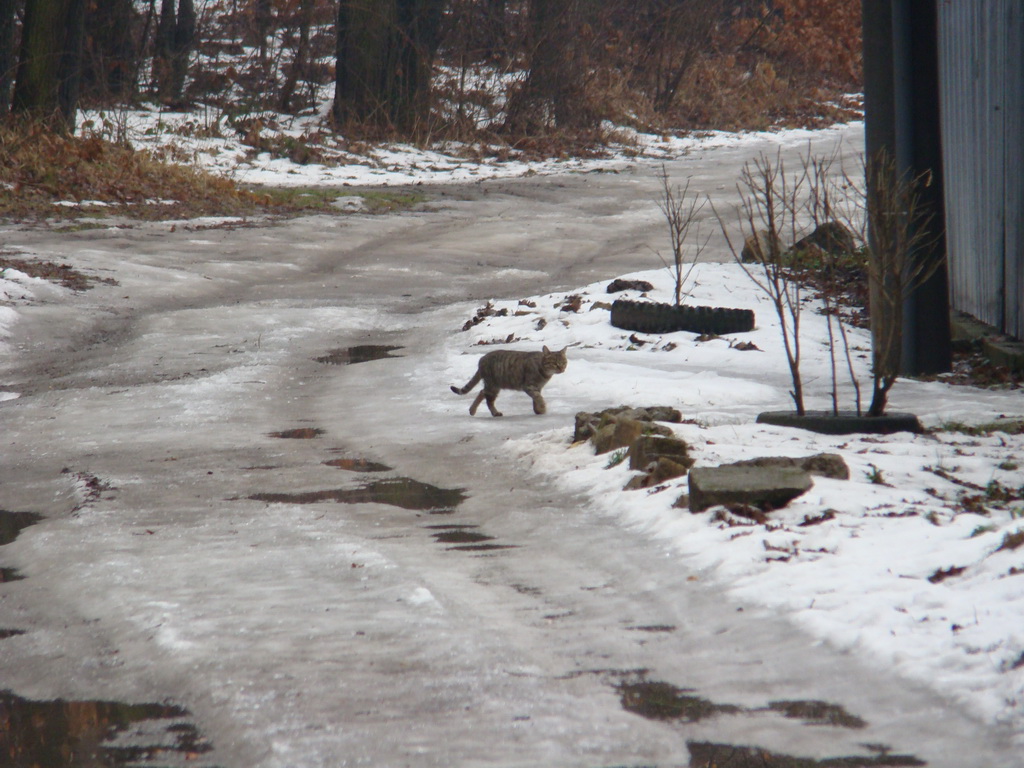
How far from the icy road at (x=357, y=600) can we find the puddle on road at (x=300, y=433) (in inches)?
4.3

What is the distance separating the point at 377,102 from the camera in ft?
92.7

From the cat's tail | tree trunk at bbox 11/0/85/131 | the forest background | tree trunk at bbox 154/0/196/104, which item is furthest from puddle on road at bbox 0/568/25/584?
tree trunk at bbox 154/0/196/104

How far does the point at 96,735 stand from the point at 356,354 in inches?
331

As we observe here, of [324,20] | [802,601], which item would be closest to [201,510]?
[802,601]

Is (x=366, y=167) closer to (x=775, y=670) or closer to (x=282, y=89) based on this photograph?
(x=282, y=89)

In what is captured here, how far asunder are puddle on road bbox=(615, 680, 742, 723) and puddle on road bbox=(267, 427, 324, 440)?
494 centimetres

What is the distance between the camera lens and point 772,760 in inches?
138

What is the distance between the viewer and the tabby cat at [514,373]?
368 inches

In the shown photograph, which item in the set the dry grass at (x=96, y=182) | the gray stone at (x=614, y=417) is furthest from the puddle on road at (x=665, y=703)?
the dry grass at (x=96, y=182)

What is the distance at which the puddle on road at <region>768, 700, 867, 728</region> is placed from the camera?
3.75 m

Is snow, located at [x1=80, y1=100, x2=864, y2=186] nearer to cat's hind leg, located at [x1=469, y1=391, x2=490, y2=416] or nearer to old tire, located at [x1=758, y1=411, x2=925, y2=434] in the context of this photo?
cat's hind leg, located at [x1=469, y1=391, x2=490, y2=416]

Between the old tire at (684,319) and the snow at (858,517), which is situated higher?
the old tire at (684,319)

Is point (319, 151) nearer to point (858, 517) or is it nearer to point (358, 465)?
point (358, 465)

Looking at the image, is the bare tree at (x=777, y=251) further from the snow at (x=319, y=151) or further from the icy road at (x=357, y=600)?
the snow at (x=319, y=151)
